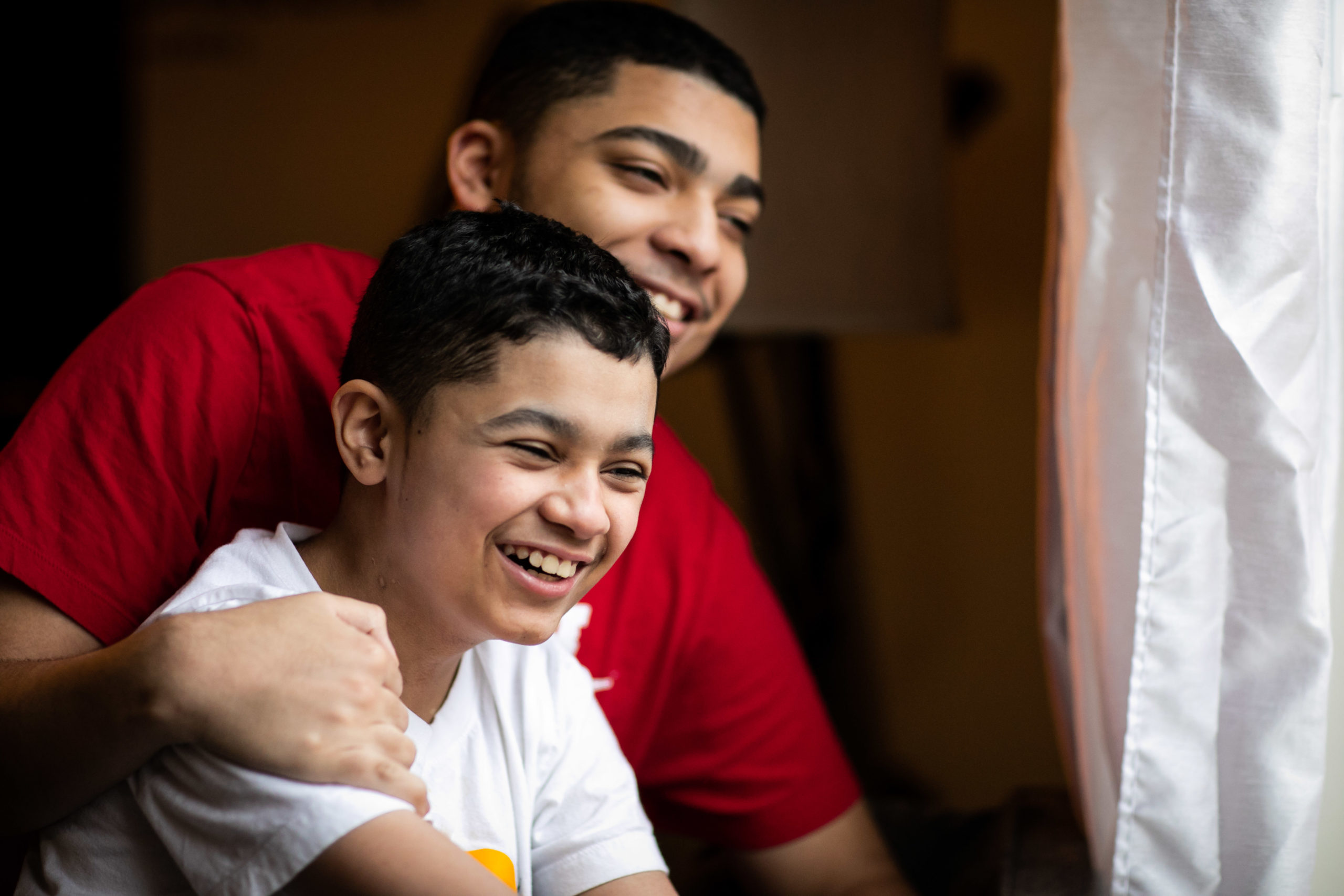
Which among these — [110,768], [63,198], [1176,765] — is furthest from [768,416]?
[63,198]

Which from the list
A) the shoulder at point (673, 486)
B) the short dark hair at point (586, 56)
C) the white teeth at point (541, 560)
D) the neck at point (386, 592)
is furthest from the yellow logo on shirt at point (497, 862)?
the short dark hair at point (586, 56)

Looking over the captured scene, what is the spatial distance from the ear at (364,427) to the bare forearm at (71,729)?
0.61 feet

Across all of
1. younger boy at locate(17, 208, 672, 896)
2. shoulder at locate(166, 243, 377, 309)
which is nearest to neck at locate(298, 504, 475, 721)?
younger boy at locate(17, 208, 672, 896)

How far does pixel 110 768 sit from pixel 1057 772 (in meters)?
1.72

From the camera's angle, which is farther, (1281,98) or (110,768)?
(1281,98)

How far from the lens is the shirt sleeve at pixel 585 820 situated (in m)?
0.85

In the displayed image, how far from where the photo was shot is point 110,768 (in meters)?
0.68

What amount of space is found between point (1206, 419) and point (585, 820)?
58 cm

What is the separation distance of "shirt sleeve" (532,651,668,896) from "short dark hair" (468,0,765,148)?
60 centimetres

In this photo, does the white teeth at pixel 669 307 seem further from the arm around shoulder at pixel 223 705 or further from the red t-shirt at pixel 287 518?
the arm around shoulder at pixel 223 705

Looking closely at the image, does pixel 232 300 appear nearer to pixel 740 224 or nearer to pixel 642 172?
pixel 642 172

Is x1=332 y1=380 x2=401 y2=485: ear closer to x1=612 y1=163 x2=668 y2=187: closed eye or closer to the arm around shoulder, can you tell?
the arm around shoulder

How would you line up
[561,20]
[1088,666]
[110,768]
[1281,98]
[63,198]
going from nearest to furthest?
[110,768] → [1281,98] → [1088,666] → [561,20] → [63,198]

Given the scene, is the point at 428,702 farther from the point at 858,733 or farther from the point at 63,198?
the point at 63,198
